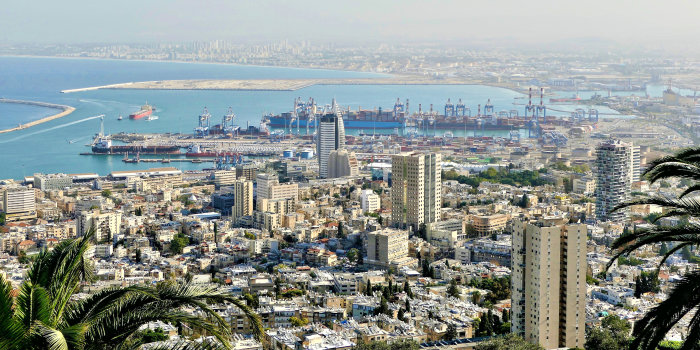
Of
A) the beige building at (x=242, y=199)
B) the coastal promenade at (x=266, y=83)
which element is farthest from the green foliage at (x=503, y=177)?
the coastal promenade at (x=266, y=83)

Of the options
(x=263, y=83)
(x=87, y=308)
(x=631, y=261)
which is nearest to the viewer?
(x=87, y=308)

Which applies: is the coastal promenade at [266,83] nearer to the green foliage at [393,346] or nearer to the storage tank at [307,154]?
the storage tank at [307,154]

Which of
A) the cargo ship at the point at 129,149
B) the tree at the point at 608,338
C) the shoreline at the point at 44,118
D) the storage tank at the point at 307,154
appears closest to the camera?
the tree at the point at 608,338

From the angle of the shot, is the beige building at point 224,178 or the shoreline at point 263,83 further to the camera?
the shoreline at point 263,83

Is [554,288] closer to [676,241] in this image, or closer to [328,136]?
[676,241]

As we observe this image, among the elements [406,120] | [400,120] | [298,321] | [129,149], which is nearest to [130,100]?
[400,120]

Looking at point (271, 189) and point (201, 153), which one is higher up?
point (271, 189)

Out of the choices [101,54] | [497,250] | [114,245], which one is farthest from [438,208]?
[101,54]
